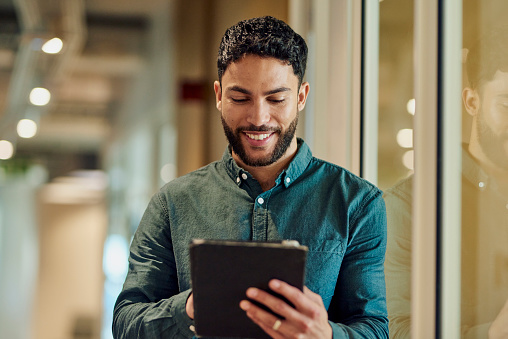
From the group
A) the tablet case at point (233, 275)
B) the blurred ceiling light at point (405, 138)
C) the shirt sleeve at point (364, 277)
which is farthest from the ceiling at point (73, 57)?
the tablet case at point (233, 275)

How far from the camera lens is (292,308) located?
1.10 meters

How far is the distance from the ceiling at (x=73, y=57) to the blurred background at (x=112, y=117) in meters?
0.02

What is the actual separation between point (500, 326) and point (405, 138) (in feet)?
2.24

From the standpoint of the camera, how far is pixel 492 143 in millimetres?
1487

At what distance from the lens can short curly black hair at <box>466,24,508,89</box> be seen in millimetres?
1448

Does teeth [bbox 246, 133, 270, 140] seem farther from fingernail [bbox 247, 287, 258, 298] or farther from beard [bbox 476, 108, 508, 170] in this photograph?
beard [bbox 476, 108, 508, 170]

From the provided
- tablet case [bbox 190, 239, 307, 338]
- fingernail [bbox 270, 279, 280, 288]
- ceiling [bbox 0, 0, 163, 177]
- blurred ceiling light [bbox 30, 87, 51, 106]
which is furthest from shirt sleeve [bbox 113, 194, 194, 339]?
blurred ceiling light [bbox 30, 87, 51, 106]

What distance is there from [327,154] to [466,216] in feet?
3.29

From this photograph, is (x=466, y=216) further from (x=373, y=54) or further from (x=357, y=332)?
(x=373, y=54)

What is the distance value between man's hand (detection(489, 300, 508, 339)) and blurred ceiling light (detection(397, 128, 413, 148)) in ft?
1.91

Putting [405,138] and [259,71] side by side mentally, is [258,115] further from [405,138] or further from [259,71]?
[405,138]

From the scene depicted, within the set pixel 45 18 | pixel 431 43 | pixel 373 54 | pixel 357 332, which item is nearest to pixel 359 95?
pixel 373 54

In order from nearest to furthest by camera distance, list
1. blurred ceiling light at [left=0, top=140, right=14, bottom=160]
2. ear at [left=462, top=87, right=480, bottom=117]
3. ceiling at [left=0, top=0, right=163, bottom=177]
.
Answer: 1. ear at [left=462, top=87, right=480, bottom=117]
2. ceiling at [left=0, top=0, right=163, bottom=177]
3. blurred ceiling light at [left=0, top=140, right=14, bottom=160]

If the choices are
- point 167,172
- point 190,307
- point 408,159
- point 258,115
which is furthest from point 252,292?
point 167,172
